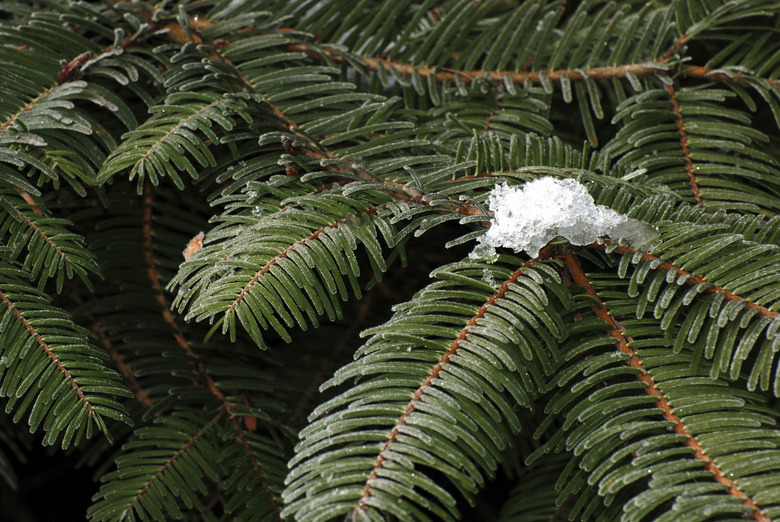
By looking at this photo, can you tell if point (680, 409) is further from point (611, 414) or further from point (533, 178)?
point (533, 178)

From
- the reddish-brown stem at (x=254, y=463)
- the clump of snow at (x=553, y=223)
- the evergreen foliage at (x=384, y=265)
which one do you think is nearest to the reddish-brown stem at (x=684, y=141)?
the evergreen foliage at (x=384, y=265)

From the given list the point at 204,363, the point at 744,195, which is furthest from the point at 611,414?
the point at 204,363

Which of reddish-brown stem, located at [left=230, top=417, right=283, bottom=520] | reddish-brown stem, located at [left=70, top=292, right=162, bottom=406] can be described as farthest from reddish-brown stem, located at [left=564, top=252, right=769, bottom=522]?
reddish-brown stem, located at [left=70, top=292, right=162, bottom=406]

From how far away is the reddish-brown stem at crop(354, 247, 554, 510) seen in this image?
495mm

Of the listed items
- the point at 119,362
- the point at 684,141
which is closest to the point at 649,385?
the point at 684,141

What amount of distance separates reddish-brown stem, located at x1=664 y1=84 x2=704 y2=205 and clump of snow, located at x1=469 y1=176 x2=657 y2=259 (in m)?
0.21

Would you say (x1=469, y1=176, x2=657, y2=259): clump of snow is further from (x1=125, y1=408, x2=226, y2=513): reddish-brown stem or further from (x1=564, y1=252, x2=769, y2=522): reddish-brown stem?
(x1=125, y1=408, x2=226, y2=513): reddish-brown stem

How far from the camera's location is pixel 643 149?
0.84 metres

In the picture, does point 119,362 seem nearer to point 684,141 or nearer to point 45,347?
point 45,347

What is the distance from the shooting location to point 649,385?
0.58 m

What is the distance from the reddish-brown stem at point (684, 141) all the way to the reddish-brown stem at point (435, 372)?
0.28m

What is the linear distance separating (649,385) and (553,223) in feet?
0.53

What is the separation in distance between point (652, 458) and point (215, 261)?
41 centimetres

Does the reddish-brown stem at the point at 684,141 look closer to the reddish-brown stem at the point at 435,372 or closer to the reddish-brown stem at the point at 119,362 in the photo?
the reddish-brown stem at the point at 435,372
